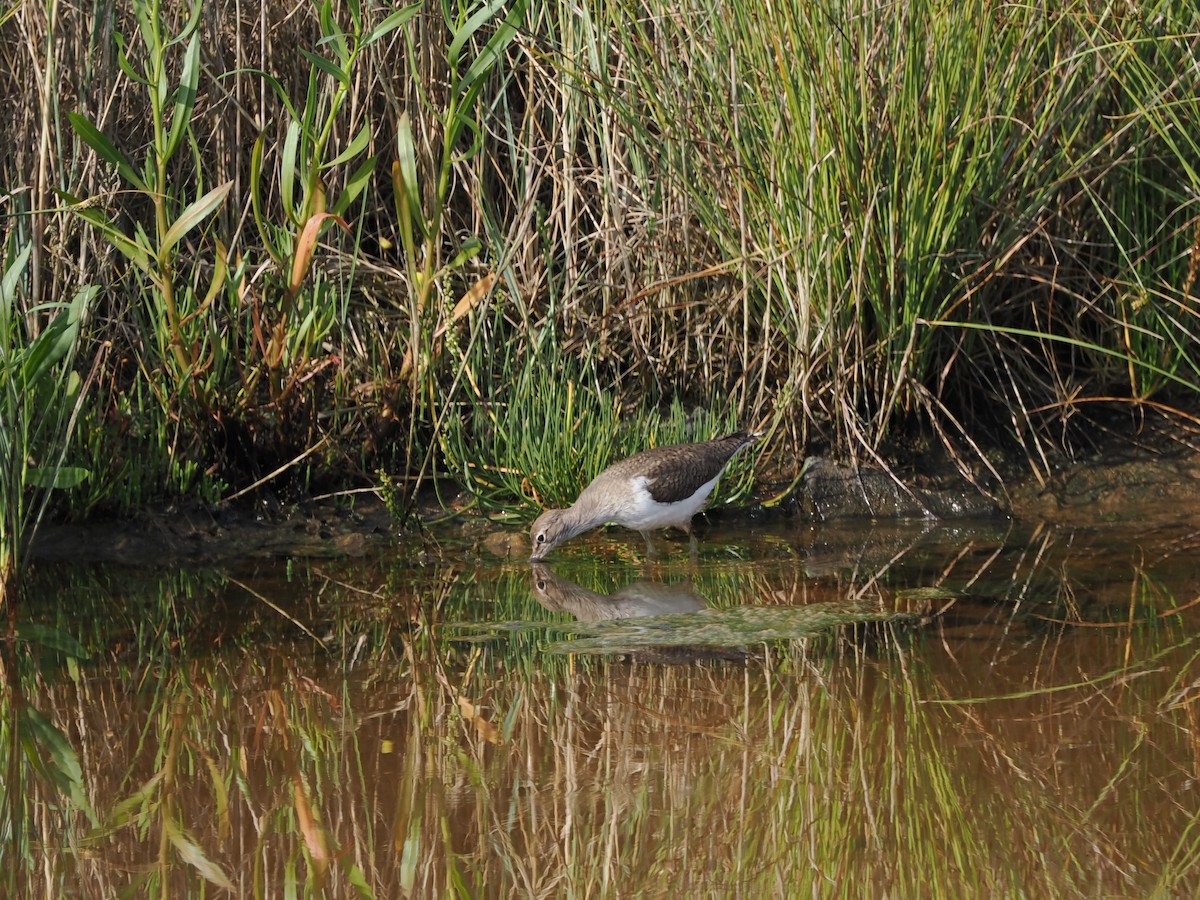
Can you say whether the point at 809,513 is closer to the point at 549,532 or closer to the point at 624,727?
the point at 549,532

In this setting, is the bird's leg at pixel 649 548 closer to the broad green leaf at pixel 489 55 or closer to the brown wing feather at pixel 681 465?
the brown wing feather at pixel 681 465

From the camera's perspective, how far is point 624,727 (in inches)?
168

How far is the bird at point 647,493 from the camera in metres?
6.03

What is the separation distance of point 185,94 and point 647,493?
240 centimetres

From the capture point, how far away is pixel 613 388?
7.30m

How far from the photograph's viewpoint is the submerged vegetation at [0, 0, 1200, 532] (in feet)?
20.2

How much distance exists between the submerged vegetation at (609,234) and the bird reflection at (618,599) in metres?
0.84

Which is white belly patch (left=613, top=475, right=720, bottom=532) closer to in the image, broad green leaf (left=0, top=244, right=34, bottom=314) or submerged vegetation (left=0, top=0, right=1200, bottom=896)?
submerged vegetation (left=0, top=0, right=1200, bottom=896)

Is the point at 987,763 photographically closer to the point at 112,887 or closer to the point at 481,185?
the point at 112,887

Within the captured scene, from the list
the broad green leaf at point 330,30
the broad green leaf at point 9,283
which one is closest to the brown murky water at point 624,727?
the broad green leaf at point 9,283

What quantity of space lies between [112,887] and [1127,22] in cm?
548

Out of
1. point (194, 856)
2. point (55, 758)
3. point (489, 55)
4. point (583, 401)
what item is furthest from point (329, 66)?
point (194, 856)

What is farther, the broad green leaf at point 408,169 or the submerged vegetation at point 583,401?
the broad green leaf at point 408,169

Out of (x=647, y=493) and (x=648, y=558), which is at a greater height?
(x=647, y=493)
